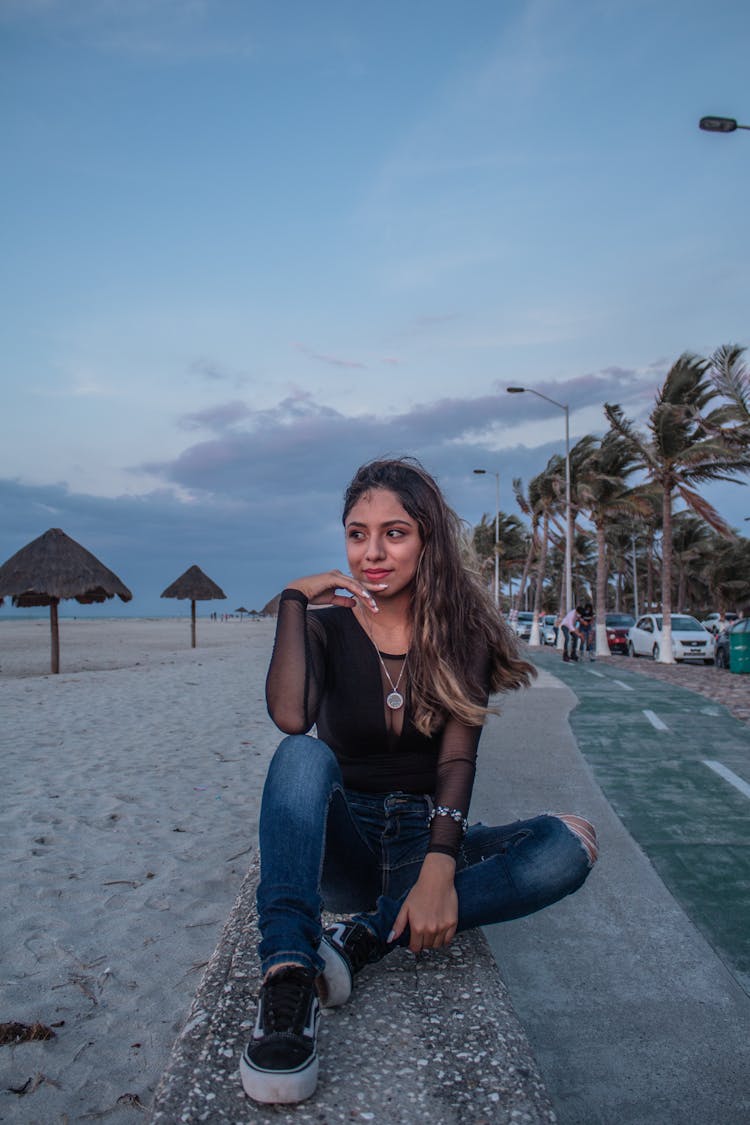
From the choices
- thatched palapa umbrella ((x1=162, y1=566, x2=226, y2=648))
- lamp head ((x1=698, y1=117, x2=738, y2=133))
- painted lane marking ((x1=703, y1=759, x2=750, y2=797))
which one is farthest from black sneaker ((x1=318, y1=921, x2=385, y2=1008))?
thatched palapa umbrella ((x1=162, y1=566, x2=226, y2=648))

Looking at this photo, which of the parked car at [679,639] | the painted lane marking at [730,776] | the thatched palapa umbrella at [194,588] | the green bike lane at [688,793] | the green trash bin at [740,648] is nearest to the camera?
the green bike lane at [688,793]

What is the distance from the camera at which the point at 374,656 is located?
2.80 m

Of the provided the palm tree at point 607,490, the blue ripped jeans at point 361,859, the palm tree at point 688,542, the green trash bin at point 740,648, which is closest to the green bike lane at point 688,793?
the blue ripped jeans at point 361,859

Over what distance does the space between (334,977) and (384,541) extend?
1383 millimetres

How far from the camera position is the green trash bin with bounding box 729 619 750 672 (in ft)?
65.6

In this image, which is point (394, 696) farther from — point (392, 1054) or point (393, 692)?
point (392, 1054)

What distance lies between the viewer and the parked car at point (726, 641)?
67.2 feet

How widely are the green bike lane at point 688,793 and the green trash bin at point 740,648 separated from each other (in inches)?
319

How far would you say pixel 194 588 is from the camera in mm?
34188

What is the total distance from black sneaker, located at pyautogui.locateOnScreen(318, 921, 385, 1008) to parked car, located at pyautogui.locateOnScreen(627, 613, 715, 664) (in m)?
25.6

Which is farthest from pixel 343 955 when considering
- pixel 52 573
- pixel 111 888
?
pixel 52 573

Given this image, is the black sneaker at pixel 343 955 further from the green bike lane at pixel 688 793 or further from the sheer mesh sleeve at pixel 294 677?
the green bike lane at pixel 688 793

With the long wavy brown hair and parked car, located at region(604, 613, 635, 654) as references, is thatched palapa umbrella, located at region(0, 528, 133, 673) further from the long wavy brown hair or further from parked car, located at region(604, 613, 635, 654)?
parked car, located at region(604, 613, 635, 654)

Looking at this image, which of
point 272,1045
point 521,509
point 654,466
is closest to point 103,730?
point 272,1045
